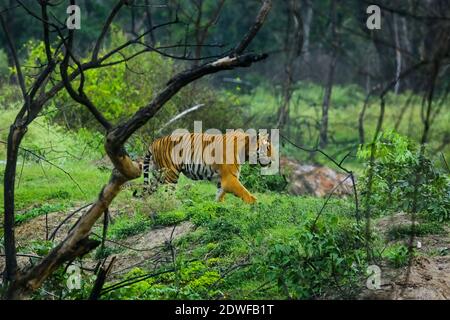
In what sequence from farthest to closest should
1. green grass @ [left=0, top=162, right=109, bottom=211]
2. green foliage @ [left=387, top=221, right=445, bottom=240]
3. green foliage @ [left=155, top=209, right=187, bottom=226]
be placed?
green grass @ [left=0, top=162, right=109, bottom=211] → green foliage @ [left=155, top=209, right=187, bottom=226] → green foliage @ [left=387, top=221, right=445, bottom=240]

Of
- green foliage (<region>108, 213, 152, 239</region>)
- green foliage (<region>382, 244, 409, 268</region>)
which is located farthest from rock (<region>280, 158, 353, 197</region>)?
green foliage (<region>382, 244, 409, 268</region>)

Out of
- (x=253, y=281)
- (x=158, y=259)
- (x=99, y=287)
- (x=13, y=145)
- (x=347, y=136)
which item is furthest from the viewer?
(x=347, y=136)

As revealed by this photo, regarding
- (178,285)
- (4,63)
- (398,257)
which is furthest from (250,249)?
(4,63)

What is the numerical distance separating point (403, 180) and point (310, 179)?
770 centimetres

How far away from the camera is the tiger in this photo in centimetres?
1422

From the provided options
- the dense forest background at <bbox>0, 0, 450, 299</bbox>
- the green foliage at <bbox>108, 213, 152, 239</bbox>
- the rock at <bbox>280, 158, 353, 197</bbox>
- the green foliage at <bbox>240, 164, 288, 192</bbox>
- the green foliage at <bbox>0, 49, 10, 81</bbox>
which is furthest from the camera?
the green foliage at <bbox>0, 49, 10, 81</bbox>

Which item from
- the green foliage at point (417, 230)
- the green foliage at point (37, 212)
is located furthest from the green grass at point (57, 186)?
the green foliage at point (417, 230)

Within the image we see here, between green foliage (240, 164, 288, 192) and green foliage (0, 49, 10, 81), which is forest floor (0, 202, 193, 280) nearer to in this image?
green foliage (240, 164, 288, 192)

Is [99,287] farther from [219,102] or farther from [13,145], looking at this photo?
[219,102]

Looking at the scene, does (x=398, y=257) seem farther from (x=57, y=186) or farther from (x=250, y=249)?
(x=57, y=186)
